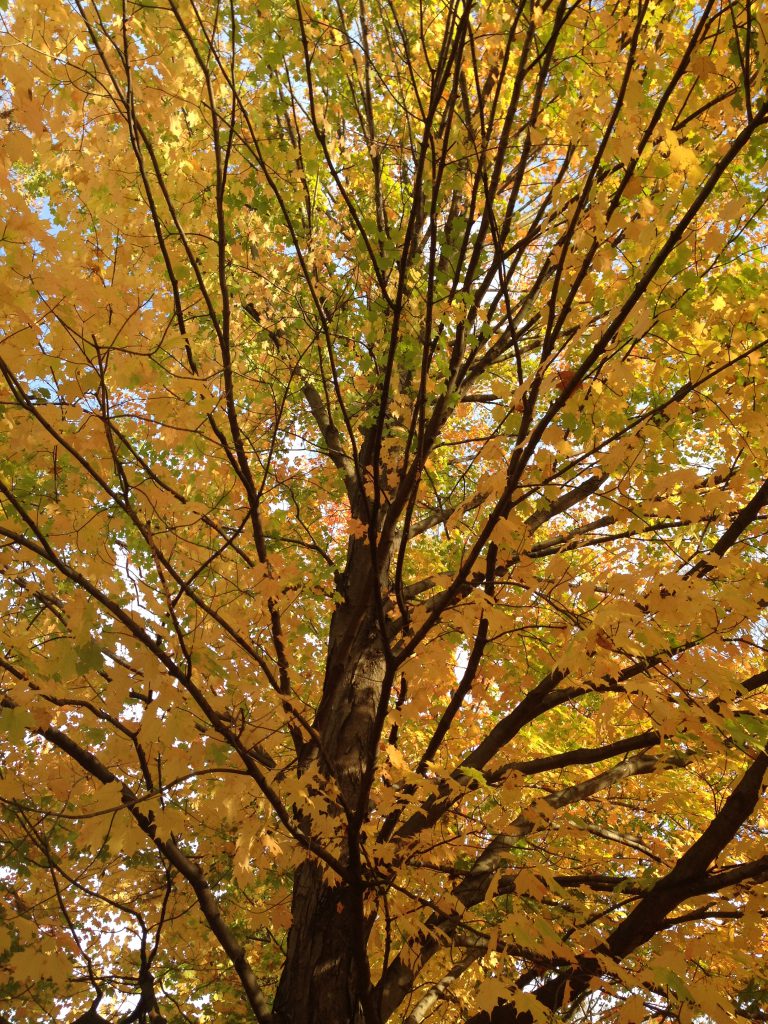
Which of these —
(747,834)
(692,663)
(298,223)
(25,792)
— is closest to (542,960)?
(692,663)

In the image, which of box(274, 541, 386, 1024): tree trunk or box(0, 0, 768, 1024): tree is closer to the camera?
box(0, 0, 768, 1024): tree

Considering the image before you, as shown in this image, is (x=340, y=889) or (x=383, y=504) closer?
(x=340, y=889)

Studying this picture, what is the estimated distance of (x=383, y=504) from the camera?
172 inches

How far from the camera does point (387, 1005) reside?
317 centimetres

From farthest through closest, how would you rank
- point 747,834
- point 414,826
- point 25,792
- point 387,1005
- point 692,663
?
point 747,834, point 25,792, point 414,826, point 387,1005, point 692,663

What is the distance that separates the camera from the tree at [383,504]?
2186 millimetres

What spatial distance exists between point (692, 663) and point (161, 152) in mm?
3595

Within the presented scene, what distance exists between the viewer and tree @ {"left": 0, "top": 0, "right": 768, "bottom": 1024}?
219 centimetres

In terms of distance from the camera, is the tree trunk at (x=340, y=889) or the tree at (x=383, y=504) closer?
the tree at (x=383, y=504)

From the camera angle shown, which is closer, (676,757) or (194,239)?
(676,757)

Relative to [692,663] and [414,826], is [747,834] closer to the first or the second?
[414,826]

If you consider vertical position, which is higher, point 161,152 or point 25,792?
point 161,152

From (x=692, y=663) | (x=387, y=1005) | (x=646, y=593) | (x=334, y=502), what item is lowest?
(x=387, y=1005)

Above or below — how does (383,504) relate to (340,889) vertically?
above
